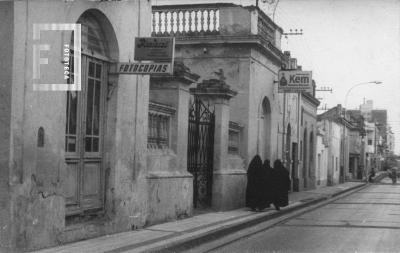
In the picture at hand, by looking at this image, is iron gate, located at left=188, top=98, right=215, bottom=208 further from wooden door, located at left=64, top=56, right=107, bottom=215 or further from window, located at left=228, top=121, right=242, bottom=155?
wooden door, located at left=64, top=56, right=107, bottom=215

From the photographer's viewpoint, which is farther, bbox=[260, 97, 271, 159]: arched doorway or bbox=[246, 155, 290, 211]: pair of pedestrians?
bbox=[260, 97, 271, 159]: arched doorway

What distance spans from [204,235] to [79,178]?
2807 mm

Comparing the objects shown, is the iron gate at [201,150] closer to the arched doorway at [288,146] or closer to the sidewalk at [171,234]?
the sidewalk at [171,234]

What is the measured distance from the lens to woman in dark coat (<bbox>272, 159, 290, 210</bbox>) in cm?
1919

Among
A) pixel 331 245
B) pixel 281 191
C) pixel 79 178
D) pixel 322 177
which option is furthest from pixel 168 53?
pixel 322 177

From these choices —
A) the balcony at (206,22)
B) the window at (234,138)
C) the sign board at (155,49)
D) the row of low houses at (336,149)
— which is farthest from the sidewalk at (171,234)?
the row of low houses at (336,149)

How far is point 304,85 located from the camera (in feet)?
79.4

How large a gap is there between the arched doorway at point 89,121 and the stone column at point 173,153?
6.78 ft

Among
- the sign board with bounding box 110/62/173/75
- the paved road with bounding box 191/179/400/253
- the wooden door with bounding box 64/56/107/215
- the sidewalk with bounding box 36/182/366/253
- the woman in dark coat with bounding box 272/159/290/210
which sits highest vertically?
the sign board with bounding box 110/62/173/75

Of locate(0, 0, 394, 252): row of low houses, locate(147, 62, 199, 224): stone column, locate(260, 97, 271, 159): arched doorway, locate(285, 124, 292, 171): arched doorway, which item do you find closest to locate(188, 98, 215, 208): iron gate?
locate(0, 0, 394, 252): row of low houses

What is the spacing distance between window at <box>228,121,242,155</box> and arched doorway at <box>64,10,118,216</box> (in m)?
8.71

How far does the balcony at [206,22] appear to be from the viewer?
21.0 meters

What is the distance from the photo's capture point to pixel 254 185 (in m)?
18.8

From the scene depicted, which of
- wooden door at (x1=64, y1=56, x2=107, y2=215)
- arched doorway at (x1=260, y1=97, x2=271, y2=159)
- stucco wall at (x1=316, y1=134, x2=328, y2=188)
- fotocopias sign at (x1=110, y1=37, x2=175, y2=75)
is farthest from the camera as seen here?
stucco wall at (x1=316, y1=134, x2=328, y2=188)
